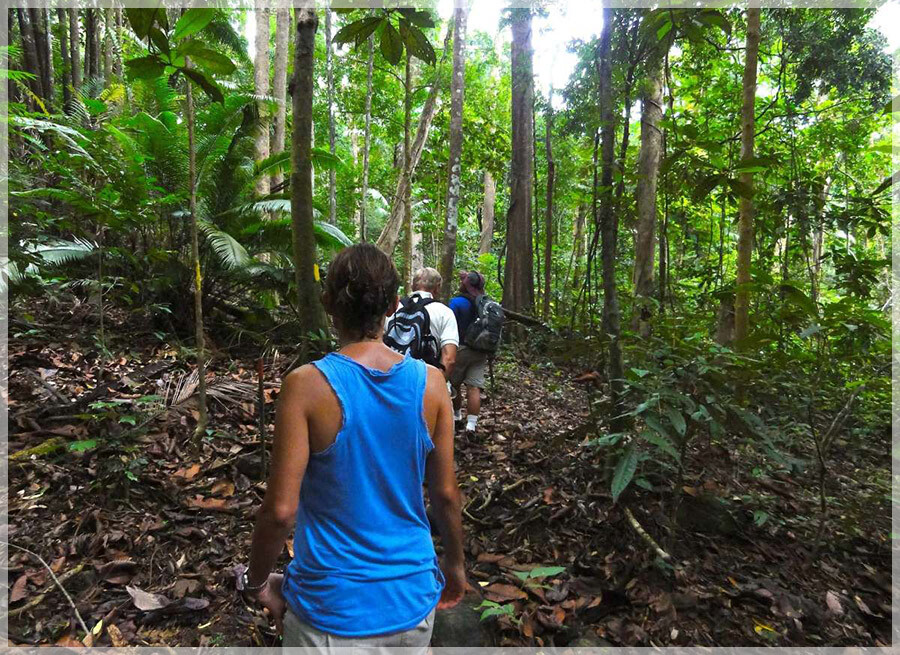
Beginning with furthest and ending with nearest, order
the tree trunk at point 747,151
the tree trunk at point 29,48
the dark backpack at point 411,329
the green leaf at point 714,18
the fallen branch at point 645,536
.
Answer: the tree trunk at point 29,48, the tree trunk at point 747,151, the dark backpack at point 411,329, the fallen branch at point 645,536, the green leaf at point 714,18

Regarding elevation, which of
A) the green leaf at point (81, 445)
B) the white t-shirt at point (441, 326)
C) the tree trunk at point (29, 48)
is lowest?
the green leaf at point (81, 445)

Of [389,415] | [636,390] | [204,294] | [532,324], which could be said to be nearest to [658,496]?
[636,390]

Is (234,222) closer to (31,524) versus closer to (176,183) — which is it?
(176,183)

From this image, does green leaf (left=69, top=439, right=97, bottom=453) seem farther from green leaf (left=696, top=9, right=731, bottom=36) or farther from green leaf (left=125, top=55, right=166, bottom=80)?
green leaf (left=696, top=9, right=731, bottom=36)

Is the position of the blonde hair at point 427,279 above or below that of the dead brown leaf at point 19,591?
above

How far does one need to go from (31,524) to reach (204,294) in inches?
135

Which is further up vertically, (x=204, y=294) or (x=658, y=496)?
(x=204, y=294)

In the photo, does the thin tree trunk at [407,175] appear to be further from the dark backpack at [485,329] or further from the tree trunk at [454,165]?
the dark backpack at [485,329]

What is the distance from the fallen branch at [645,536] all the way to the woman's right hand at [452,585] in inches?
61.9

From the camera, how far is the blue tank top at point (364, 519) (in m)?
1.24

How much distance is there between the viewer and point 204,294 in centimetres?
591

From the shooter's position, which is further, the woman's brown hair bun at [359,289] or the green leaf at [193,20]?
the green leaf at [193,20]

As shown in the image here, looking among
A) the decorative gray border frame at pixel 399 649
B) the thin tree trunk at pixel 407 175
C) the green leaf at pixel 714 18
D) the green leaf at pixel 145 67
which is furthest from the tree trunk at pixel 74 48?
the green leaf at pixel 714 18

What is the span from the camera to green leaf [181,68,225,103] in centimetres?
149
